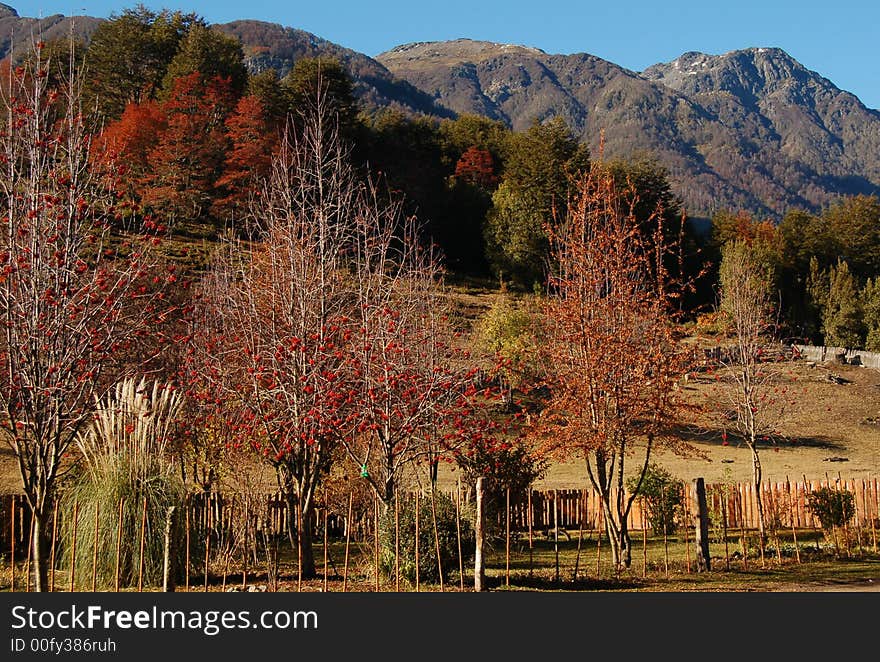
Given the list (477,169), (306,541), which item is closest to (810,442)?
(306,541)

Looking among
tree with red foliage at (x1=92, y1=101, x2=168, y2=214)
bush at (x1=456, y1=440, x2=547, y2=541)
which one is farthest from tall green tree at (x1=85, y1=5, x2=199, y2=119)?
bush at (x1=456, y1=440, x2=547, y2=541)

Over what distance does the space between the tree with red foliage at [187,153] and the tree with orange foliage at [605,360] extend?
29816 mm

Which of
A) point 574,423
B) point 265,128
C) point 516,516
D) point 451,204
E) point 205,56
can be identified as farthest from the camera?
point 451,204

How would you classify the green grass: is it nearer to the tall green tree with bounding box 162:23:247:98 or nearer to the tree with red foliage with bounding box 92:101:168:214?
the tree with red foliage with bounding box 92:101:168:214

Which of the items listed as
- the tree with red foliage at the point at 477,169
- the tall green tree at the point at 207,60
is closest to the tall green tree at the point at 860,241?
the tree with red foliage at the point at 477,169

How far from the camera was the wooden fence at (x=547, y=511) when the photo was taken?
1244 cm

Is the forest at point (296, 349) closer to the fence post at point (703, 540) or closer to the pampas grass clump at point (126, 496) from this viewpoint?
the pampas grass clump at point (126, 496)

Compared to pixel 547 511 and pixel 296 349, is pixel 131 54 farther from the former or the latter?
pixel 296 349

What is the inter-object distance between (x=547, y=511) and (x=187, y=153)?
30843 millimetres

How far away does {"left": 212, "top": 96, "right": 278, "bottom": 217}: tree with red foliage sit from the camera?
43344 millimetres

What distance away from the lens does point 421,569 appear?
10469mm
